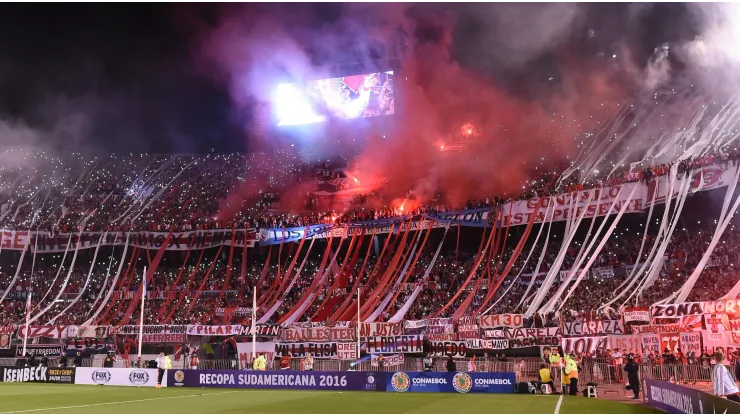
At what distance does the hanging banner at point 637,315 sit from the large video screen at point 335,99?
37.3 metres

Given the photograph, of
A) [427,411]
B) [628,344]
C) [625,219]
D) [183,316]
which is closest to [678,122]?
[625,219]

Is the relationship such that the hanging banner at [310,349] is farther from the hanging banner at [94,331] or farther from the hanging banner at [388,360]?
the hanging banner at [94,331]

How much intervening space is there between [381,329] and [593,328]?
11.1m

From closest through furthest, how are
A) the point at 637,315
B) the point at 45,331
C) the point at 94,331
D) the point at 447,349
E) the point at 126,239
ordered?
the point at 637,315
the point at 447,349
the point at 94,331
the point at 45,331
the point at 126,239

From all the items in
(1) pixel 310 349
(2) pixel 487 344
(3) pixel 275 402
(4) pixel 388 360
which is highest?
(2) pixel 487 344

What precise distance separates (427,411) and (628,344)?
1284cm

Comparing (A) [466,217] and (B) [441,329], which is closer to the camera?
(B) [441,329]

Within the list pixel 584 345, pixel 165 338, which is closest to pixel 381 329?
pixel 584 345

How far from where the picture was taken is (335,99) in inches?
2415

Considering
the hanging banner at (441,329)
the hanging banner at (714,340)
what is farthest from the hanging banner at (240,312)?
the hanging banner at (714,340)

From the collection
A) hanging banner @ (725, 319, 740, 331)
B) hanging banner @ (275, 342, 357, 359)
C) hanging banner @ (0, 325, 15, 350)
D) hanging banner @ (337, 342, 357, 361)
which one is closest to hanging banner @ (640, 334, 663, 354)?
hanging banner @ (725, 319, 740, 331)

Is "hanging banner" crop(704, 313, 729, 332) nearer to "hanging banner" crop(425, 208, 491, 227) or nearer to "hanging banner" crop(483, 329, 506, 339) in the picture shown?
"hanging banner" crop(483, 329, 506, 339)

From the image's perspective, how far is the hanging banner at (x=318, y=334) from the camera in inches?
1293

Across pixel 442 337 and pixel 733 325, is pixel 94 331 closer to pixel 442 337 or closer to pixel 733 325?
pixel 442 337
